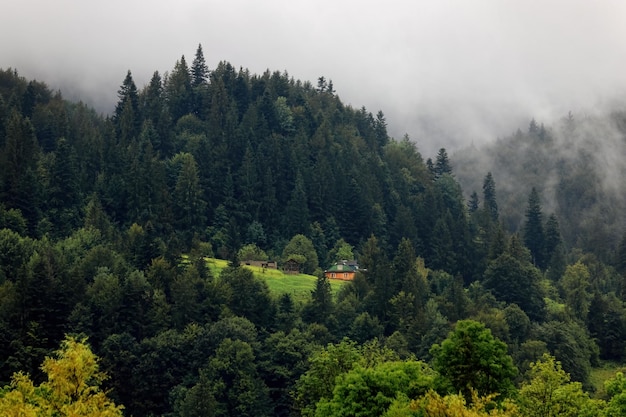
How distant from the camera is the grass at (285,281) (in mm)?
110000

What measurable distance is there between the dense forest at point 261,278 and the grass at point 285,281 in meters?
3.97

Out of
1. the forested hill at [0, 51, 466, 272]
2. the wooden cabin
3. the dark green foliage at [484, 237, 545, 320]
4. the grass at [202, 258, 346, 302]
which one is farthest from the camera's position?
the wooden cabin

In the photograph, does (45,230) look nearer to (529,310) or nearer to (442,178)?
(529,310)

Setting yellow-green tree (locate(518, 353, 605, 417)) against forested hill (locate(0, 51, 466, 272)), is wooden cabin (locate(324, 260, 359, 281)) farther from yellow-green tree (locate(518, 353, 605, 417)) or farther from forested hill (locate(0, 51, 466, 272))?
yellow-green tree (locate(518, 353, 605, 417))

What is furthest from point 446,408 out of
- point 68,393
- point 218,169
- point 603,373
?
point 218,169

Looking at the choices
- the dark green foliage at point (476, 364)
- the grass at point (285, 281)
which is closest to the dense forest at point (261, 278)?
the dark green foliage at point (476, 364)

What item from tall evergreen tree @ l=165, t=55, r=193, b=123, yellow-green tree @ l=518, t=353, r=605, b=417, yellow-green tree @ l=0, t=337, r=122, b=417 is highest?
tall evergreen tree @ l=165, t=55, r=193, b=123

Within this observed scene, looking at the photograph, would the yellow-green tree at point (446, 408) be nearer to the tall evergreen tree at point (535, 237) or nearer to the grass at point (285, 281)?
the grass at point (285, 281)

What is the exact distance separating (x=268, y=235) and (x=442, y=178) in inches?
2289

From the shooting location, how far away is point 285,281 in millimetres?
117250

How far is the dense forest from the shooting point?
57.9 meters

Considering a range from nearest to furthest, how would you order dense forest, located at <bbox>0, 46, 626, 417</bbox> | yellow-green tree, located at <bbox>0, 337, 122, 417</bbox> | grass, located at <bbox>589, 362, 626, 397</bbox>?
yellow-green tree, located at <bbox>0, 337, 122, 417</bbox>
dense forest, located at <bbox>0, 46, 626, 417</bbox>
grass, located at <bbox>589, 362, 626, 397</bbox>

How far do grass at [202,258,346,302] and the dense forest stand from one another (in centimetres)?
397

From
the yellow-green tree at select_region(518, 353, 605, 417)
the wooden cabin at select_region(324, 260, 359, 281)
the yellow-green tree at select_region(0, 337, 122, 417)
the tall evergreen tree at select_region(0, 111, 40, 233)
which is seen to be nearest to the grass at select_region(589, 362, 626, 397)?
the wooden cabin at select_region(324, 260, 359, 281)
